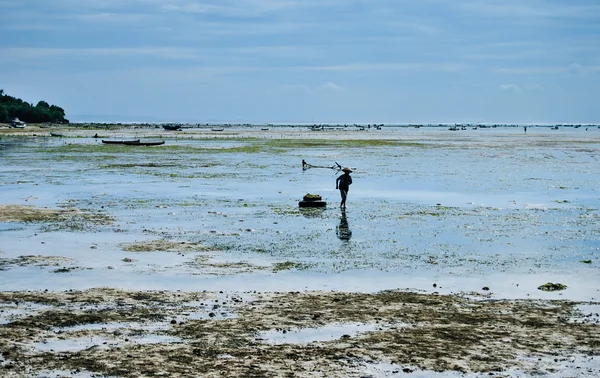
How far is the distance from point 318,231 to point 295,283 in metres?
9.10

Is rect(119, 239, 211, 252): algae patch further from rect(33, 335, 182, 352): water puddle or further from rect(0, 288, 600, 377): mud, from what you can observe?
rect(33, 335, 182, 352): water puddle

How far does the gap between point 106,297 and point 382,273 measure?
7569mm

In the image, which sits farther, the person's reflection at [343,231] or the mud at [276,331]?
the person's reflection at [343,231]

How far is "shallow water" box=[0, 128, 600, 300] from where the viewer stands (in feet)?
61.9

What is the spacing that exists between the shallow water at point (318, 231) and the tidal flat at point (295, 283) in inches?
4.8

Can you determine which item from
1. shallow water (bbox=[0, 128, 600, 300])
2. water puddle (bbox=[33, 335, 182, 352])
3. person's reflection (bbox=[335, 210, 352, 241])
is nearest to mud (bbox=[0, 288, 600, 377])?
water puddle (bbox=[33, 335, 182, 352])

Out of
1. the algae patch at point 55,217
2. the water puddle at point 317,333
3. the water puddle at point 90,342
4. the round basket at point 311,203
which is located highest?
the round basket at point 311,203

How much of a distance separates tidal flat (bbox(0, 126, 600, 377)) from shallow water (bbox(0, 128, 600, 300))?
121mm

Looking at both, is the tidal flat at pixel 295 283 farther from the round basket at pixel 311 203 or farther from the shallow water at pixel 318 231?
the round basket at pixel 311 203

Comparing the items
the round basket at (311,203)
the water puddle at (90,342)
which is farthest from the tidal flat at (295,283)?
the round basket at (311,203)

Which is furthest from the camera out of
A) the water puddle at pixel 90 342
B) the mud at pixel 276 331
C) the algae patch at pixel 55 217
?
the algae patch at pixel 55 217

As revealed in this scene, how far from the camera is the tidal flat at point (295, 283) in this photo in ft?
39.7

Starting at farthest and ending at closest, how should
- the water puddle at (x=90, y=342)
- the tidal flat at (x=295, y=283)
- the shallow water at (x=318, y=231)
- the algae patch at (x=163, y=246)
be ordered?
1. the algae patch at (x=163, y=246)
2. the shallow water at (x=318, y=231)
3. the water puddle at (x=90, y=342)
4. the tidal flat at (x=295, y=283)

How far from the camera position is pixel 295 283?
1831 centimetres
